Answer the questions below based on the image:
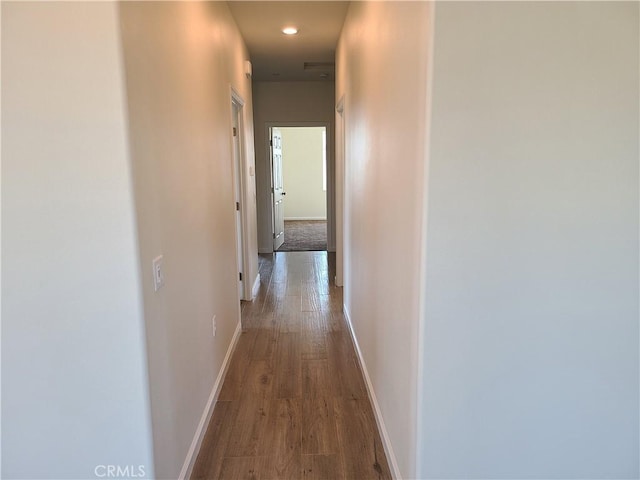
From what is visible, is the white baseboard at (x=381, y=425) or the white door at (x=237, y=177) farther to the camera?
the white door at (x=237, y=177)

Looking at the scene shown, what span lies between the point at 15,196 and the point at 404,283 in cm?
135

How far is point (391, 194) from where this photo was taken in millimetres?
1934

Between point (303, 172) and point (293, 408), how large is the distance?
845 cm

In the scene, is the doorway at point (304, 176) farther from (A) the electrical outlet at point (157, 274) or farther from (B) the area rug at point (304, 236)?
(A) the electrical outlet at point (157, 274)

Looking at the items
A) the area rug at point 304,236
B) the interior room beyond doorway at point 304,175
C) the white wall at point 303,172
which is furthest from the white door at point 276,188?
the white wall at point 303,172

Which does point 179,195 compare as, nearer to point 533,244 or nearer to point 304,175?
point 533,244

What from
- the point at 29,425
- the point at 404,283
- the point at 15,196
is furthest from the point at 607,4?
the point at 29,425

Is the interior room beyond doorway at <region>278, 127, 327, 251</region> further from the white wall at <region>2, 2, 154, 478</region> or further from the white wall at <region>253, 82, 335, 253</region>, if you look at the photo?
the white wall at <region>2, 2, 154, 478</region>

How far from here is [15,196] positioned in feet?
4.50

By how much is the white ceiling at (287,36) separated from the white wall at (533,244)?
2.25m

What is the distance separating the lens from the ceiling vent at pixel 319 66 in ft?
17.1

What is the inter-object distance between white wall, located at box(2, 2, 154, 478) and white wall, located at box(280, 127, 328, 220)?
9.17 metres

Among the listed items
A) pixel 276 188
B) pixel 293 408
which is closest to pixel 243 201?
pixel 293 408

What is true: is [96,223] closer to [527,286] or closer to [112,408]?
[112,408]
